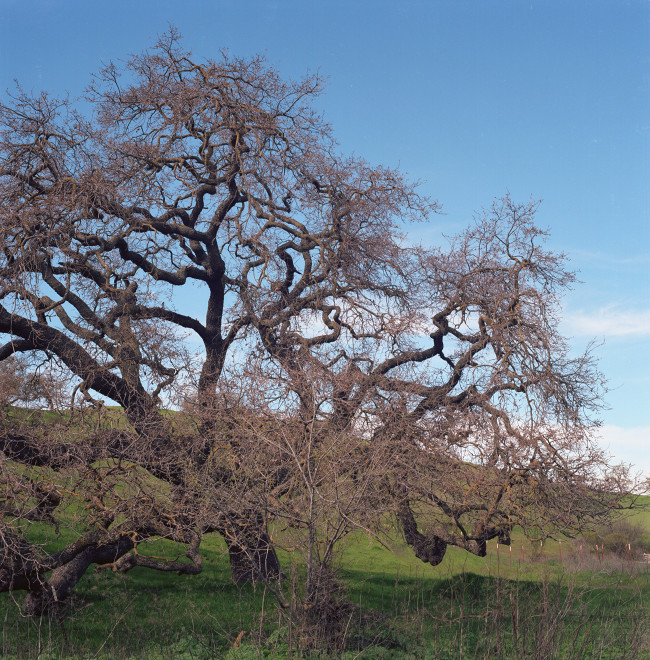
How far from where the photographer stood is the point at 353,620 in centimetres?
995

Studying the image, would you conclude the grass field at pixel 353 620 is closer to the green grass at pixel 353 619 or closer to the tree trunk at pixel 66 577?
the green grass at pixel 353 619

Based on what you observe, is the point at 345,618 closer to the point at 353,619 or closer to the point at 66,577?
the point at 353,619

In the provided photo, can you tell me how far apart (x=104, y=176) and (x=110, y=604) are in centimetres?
906

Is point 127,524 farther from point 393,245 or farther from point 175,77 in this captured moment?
point 175,77

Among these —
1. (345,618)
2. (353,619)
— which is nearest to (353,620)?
(353,619)

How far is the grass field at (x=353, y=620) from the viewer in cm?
821

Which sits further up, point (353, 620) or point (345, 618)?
point (345, 618)

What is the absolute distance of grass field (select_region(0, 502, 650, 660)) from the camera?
821cm

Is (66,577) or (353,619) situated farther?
(66,577)

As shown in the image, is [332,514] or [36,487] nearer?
[332,514]

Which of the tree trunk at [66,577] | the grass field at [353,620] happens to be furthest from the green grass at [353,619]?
the tree trunk at [66,577]

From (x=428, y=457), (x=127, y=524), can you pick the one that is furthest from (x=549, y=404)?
(x=127, y=524)

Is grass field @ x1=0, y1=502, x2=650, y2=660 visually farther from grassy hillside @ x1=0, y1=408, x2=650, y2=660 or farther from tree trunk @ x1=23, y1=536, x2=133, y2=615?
tree trunk @ x1=23, y1=536, x2=133, y2=615

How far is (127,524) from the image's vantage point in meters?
12.1
